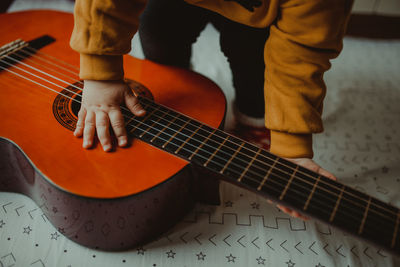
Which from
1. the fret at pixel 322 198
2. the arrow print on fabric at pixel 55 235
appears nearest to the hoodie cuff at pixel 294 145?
the fret at pixel 322 198

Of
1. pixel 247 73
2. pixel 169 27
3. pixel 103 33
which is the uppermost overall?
pixel 103 33

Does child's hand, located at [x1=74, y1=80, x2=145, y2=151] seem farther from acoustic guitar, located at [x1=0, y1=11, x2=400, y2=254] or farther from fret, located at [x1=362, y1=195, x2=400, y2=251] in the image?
fret, located at [x1=362, y1=195, x2=400, y2=251]

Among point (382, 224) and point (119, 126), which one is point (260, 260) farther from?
point (119, 126)

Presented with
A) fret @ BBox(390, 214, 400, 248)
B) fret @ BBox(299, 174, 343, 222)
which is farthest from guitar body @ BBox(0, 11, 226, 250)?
fret @ BBox(390, 214, 400, 248)

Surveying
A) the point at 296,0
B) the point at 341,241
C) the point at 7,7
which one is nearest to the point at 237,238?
the point at 341,241

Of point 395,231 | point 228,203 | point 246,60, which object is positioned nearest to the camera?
point 395,231

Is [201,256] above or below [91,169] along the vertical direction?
below

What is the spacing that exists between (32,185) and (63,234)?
0.12 metres

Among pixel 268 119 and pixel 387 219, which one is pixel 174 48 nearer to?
pixel 268 119

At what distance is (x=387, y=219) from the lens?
427mm

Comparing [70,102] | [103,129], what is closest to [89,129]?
[103,129]

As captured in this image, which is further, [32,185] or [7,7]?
[7,7]

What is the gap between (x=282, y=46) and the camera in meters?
0.59

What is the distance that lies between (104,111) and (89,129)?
0.05 m
